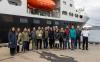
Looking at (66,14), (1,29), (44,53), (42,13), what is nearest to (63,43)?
(44,53)

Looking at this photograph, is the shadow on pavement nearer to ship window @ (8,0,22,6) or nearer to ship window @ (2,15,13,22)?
ship window @ (2,15,13,22)

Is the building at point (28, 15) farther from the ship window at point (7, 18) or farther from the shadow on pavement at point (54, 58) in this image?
the shadow on pavement at point (54, 58)

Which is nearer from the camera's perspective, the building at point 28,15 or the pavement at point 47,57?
the pavement at point 47,57

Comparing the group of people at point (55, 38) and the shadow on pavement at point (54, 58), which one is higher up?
the group of people at point (55, 38)

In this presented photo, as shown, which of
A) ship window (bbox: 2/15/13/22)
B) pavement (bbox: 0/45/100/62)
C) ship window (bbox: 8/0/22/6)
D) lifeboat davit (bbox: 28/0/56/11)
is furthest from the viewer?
lifeboat davit (bbox: 28/0/56/11)

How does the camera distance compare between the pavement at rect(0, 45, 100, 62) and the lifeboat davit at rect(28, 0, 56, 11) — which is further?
the lifeboat davit at rect(28, 0, 56, 11)

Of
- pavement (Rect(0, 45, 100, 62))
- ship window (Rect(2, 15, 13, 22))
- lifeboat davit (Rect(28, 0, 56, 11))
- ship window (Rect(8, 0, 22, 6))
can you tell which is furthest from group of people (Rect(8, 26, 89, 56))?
lifeboat davit (Rect(28, 0, 56, 11))

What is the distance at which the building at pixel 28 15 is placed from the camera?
22.8 meters

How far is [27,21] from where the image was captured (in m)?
26.5

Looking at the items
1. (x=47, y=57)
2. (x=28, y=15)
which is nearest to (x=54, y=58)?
(x=47, y=57)

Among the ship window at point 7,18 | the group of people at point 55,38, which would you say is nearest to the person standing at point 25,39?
the group of people at point 55,38

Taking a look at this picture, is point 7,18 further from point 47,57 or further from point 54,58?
point 54,58

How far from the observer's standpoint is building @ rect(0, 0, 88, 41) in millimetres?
22761

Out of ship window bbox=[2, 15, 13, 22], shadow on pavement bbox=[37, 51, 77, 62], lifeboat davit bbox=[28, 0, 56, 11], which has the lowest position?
shadow on pavement bbox=[37, 51, 77, 62]
